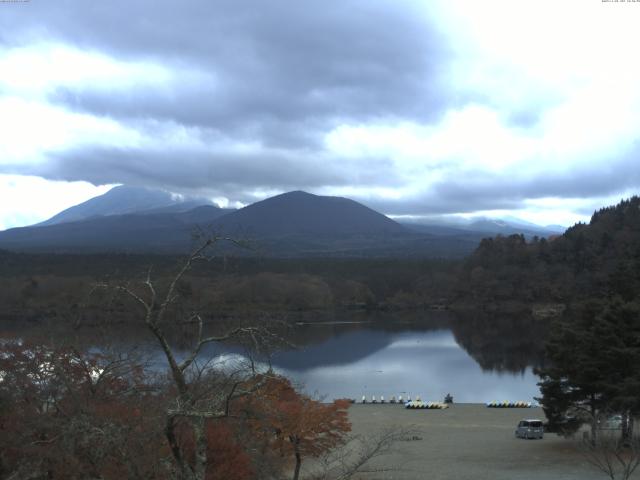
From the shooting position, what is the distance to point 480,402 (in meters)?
28.7

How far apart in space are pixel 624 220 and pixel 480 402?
6594cm

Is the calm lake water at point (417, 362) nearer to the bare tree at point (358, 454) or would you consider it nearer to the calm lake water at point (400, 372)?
the calm lake water at point (400, 372)

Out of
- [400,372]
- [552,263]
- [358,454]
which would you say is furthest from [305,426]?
[552,263]

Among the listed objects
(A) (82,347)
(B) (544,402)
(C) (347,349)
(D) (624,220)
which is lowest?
(C) (347,349)

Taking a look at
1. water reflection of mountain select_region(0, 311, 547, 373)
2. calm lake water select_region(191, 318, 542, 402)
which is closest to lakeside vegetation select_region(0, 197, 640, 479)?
water reflection of mountain select_region(0, 311, 547, 373)

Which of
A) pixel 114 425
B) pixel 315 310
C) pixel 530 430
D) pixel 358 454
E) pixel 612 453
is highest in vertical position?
pixel 114 425

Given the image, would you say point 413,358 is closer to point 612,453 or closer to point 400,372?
point 400,372

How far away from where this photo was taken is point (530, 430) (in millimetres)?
18203

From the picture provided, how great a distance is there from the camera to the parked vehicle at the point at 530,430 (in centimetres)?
1814

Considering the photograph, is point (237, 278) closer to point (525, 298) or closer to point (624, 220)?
point (525, 298)

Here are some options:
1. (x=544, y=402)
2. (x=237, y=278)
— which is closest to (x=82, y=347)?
(x=544, y=402)

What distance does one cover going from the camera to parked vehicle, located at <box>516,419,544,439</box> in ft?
59.5

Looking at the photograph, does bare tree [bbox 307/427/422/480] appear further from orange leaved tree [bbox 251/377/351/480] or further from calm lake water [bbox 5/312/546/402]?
calm lake water [bbox 5/312/546/402]

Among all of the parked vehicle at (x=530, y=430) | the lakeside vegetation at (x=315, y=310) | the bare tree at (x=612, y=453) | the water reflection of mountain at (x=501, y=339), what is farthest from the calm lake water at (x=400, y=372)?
the bare tree at (x=612, y=453)
